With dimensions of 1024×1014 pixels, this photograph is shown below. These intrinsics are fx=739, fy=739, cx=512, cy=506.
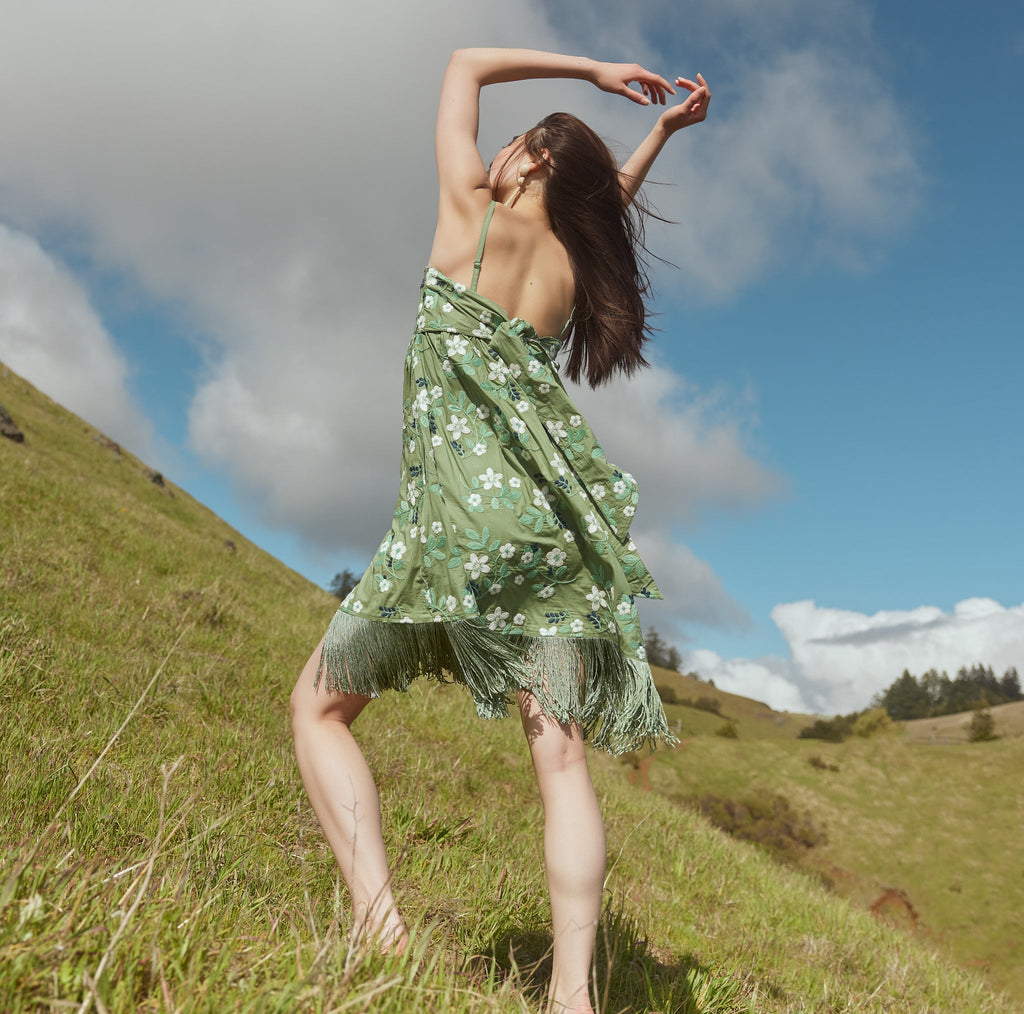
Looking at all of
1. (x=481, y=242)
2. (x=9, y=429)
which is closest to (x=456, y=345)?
(x=481, y=242)

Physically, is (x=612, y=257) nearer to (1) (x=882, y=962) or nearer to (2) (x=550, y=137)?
(2) (x=550, y=137)

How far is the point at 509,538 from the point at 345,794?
835 millimetres

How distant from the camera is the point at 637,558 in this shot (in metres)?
2.40

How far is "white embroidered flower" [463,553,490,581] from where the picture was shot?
202 centimetres

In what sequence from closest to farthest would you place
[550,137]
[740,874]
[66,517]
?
1. [550,137]
2. [740,874]
3. [66,517]

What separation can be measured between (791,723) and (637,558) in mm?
151034

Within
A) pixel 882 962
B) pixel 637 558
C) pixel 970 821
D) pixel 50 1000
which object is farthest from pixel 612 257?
pixel 970 821

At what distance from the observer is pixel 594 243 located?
2.57m

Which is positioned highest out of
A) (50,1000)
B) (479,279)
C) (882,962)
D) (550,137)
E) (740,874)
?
(550,137)

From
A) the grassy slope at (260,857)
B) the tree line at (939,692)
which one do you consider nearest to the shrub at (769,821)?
the grassy slope at (260,857)

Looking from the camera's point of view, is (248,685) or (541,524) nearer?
(541,524)

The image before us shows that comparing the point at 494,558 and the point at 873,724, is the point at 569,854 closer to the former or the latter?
the point at 494,558

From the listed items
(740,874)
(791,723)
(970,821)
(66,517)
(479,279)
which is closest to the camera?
(479,279)

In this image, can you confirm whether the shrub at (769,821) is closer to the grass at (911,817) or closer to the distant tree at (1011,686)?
the grass at (911,817)
